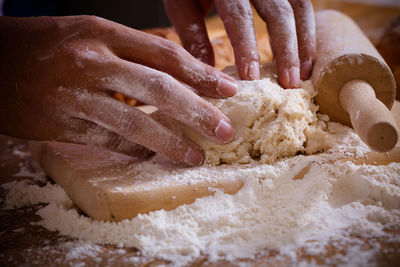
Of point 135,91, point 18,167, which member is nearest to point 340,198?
point 135,91

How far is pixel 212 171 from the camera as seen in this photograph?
3.43 ft

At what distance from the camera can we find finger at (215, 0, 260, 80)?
47.9 inches

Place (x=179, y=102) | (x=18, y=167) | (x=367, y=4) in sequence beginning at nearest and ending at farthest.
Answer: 1. (x=179, y=102)
2. (x=18, y=167)
3. (x=367, y=4)

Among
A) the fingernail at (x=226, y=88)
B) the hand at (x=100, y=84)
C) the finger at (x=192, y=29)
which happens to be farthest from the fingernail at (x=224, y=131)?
the finger at (x=192, y=29)

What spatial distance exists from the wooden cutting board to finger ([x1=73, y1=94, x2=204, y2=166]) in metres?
0.10

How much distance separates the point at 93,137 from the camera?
1.09m

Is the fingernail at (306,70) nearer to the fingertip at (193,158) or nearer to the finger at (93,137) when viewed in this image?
the fingertip at (193,158)

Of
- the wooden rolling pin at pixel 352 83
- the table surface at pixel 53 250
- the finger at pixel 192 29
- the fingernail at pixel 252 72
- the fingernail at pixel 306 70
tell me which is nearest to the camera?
the table surface at pixel 53 250

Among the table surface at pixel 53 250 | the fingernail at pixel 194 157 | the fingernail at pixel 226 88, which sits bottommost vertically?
the table surface at pixel 53 250

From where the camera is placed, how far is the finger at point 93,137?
42.4 inches

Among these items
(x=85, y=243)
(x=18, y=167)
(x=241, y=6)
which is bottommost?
(x=18, y=167)

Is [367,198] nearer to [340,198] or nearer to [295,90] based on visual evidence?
[340,198]

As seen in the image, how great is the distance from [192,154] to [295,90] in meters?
0.43

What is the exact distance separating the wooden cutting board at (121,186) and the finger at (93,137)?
59 mm
